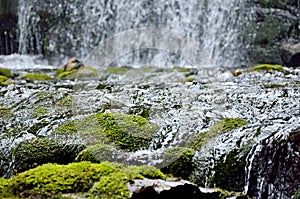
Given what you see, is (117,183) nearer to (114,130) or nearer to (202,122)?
(114,130)

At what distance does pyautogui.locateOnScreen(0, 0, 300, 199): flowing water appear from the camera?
15.9 feet

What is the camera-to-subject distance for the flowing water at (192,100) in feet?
15.9

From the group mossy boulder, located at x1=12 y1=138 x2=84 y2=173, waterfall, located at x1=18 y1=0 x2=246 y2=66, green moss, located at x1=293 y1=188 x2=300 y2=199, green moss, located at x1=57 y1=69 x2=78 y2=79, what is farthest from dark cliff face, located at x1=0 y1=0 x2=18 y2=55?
green moss, located at x1=293 y1=188 x2=300 y2=199

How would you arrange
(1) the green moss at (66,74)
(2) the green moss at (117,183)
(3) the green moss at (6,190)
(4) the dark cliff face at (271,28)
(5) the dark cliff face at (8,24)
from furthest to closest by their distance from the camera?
(5) the dark cliff face at (8,24) → (4) the dark cliff face at (271,28) → (1) the green moss at (66,74) → (3) the green moss at (6,190) → (2) the green moss at (117,183)

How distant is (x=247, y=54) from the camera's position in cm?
1662

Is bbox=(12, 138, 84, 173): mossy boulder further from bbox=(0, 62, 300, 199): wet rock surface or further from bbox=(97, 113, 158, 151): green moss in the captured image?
bbox=(97, 113, 158, 151): green moss

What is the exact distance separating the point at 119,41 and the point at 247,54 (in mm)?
5715

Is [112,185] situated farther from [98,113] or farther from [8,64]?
[8,64]

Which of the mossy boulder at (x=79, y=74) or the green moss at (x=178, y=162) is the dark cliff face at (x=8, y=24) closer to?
the mossy boulder at (x=79, y=74)

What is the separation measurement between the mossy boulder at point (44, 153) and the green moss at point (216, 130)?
1.47 meters

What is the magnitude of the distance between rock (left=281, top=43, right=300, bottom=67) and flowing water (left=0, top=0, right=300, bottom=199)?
5.97 feet

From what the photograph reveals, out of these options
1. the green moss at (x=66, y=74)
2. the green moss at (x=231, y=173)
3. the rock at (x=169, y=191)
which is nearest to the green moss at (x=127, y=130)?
the green moss at (x=231, y=173)

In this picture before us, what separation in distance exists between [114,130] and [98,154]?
2.31ft

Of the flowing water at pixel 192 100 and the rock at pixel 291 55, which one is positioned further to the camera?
the rock at pixel 291 55
